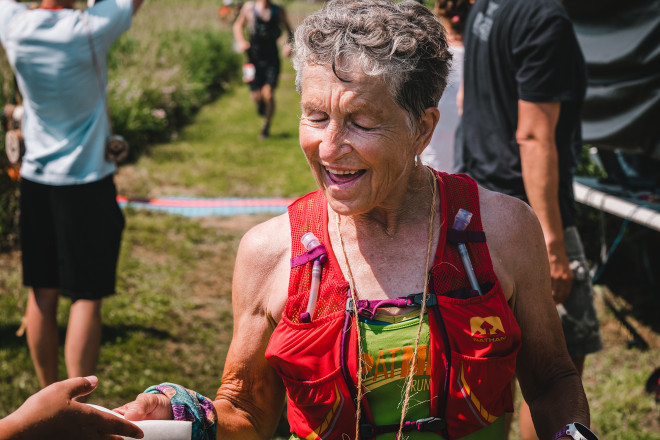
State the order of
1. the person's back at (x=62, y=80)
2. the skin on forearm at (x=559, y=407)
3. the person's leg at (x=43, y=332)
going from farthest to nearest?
the person's leg at (x=43, y=332) → the person's back at (x=62, y=80) → the skin on forearm at (x=559, y=407)

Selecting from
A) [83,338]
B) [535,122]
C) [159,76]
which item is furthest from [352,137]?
[159,76]

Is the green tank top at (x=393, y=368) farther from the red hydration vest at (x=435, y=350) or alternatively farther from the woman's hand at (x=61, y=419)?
the woman's hand at (x=61, y=419)

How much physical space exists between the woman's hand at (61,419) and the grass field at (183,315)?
2.53 m

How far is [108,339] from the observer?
4434 millimetres

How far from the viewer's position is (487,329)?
1685mm

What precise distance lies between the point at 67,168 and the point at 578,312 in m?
2.55

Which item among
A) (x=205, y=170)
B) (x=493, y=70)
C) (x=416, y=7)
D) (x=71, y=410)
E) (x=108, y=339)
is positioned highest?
(x=416, y=7)

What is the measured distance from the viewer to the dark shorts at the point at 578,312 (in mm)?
2836

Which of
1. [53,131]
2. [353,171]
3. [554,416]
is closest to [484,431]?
[554,416]

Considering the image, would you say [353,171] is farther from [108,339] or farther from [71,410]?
[108,339]

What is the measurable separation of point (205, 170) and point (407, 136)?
695 cm

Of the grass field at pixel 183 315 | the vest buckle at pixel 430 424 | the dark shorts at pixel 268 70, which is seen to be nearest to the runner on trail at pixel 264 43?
the dark shorts at pixel 268 70

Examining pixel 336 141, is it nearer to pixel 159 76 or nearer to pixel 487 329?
pixel 487 329

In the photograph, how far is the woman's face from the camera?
163cm
